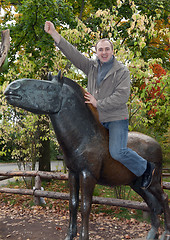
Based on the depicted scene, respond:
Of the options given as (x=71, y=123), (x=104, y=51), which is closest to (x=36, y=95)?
(x=71, y=123)

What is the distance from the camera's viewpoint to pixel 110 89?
8.64ft

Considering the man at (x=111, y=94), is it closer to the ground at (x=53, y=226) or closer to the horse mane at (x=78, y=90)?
the horse mane at (x=78, y=90)

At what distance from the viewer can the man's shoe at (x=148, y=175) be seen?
2920 mm

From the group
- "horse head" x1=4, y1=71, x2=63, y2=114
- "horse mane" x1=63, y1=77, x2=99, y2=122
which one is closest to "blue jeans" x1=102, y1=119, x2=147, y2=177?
"horse mane" x1=63, y1=77, x2=99, y2=122

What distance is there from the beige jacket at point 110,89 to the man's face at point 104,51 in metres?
0.10

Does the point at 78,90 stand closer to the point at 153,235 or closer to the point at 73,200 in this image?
the point at 73,200

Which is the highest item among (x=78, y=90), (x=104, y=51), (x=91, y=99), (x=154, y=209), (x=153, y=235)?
(x=104, y=51)

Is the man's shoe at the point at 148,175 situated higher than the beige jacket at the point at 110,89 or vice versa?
the beige jacket at the point at 110,89

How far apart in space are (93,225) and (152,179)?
2.21 m

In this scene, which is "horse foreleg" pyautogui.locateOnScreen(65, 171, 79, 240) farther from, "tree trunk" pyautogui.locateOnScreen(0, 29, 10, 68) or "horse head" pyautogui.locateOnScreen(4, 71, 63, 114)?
"tree trunk" pyautogui.locateOnScreen(0, 29, 10, 68)

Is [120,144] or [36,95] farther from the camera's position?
[120,144]

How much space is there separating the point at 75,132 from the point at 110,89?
0.59 metres

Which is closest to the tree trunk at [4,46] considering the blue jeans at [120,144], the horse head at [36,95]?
the horse head at [36,95]

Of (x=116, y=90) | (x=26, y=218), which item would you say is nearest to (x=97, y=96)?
(x=116, y=90)
